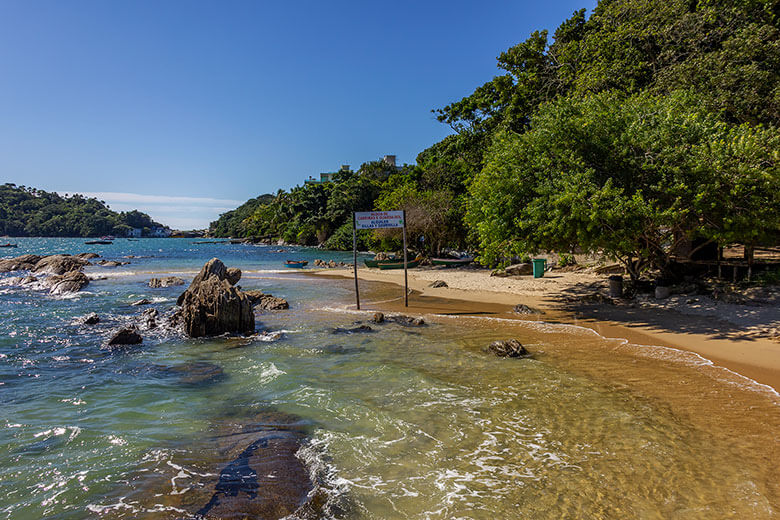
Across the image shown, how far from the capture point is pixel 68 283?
81.0 ft

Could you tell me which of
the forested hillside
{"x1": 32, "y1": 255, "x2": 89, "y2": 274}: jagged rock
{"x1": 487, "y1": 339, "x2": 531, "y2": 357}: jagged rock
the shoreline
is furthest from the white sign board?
{"x1": 32, "y1": 255, "x2": 89, "y2": 274}: jagged rock

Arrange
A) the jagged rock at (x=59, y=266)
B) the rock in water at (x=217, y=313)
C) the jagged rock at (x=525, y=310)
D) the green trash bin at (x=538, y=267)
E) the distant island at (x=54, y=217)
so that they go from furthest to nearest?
the distant island at (x=54, y=217)
the jagged rock at (x=59, y=266)
the green trash bin at (x=538, y=267)
the jagged rock at (x=525, y=310)
the rock in water at (x=217, y=313)

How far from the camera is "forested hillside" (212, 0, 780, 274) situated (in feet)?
38.5

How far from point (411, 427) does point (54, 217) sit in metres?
203

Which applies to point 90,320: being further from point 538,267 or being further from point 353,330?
point 538,267

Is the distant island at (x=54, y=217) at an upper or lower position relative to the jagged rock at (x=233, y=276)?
upper

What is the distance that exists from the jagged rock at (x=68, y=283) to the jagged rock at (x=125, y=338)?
53.1 feet

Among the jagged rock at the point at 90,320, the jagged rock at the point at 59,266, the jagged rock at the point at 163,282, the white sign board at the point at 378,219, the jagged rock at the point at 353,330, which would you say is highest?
the white sign board at the point at 378,219

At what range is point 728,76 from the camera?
16.0 metres

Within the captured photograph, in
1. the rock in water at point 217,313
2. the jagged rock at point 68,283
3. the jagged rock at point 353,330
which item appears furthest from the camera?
the jagged rock at point 68,283

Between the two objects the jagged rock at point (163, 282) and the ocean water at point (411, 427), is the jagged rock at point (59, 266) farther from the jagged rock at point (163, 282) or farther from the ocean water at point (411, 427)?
the ocean water at point (411, 427)

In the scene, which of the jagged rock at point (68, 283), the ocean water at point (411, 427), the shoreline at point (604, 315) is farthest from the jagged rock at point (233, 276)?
the ocean water at point (411, 427)

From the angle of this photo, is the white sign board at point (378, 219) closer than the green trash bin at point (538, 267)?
Yes

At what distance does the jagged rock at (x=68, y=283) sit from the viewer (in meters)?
24.1
